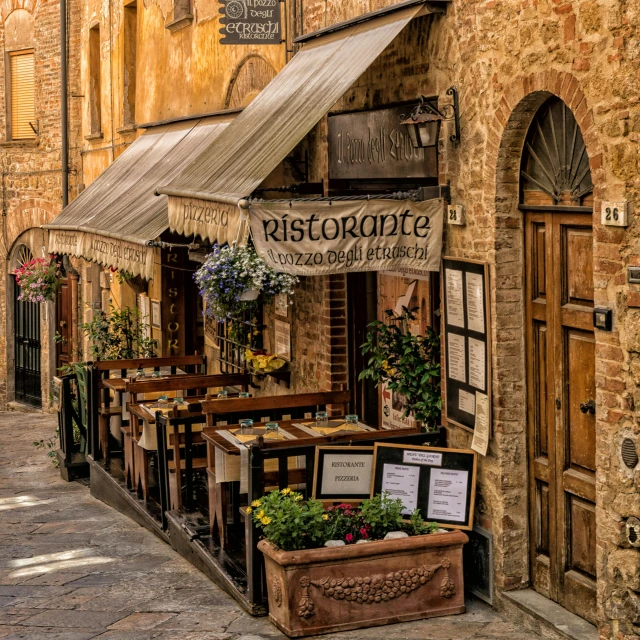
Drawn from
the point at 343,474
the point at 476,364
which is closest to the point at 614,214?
the point at 476,364

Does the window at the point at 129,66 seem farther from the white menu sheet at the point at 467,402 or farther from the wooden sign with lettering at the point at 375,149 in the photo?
the white menu sheet at the point at 467,402

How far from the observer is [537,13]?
6.27 metres

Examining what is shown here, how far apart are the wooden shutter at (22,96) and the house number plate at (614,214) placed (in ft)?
52.1

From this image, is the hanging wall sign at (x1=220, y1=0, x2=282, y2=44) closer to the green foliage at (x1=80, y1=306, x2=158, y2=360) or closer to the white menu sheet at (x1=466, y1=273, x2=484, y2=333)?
the white menu sheet at (x1=466, y1=273, x2=484, y2=333)

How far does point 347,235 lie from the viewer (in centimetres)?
736

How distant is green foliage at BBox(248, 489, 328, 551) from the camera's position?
670 cm

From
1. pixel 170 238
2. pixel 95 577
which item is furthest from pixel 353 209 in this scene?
pixel 170 238

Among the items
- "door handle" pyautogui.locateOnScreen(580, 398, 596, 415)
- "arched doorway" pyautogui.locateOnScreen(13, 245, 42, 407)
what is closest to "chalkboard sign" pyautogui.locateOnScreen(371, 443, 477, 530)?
"door handle" pyautogui.locateOnScreen(580, 398, 596, 415)

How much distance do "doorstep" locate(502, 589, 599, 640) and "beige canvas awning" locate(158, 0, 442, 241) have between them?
2924 millimetres

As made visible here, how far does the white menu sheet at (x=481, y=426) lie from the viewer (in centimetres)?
693

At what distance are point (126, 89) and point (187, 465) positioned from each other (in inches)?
333

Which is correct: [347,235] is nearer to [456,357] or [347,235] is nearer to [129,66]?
[456,357]

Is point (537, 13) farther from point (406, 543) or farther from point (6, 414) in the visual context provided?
point (6, 414)

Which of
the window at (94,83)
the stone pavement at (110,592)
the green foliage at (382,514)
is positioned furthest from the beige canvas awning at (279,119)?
the window at (94,83)
